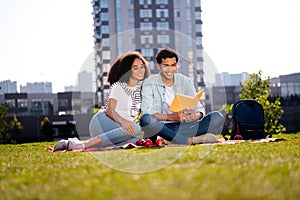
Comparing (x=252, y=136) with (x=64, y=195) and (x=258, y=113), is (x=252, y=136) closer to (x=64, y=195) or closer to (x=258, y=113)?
(x=258, y=113)

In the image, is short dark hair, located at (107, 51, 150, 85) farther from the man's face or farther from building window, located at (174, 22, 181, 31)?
building window, located at (174, 22, 181, 31)

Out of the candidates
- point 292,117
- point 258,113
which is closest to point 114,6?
point 292,117

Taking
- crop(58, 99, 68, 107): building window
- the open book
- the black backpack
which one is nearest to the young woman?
the open book

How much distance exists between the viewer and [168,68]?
5543 millimetres

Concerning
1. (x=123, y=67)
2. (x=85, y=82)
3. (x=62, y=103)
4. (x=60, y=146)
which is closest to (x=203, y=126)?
(x=123, y=67)

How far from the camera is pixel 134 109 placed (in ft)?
18.0

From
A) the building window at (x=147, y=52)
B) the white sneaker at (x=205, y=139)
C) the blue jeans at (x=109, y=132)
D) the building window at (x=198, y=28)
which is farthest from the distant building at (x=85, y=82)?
the building window at (x=198, y=28)

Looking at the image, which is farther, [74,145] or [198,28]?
[198,28]

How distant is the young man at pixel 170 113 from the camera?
17.7 ft

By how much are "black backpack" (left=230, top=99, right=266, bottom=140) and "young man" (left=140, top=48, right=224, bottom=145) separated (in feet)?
2.74

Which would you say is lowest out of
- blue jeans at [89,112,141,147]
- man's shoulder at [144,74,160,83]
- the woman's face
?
blue jeans at [89,112,141,147]

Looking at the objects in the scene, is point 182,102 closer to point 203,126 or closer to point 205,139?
point 203,126

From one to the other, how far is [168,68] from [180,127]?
0.75 m

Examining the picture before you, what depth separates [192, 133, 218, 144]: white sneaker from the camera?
214 inches
